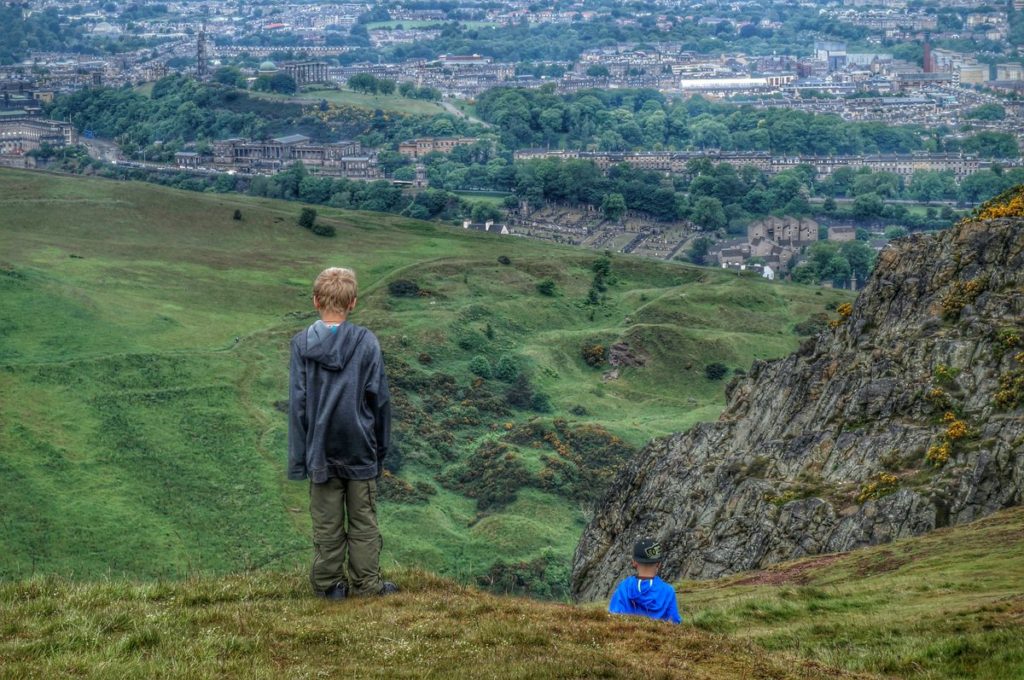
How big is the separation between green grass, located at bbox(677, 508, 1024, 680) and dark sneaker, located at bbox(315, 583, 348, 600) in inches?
187

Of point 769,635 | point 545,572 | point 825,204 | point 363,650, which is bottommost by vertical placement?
point 825,204

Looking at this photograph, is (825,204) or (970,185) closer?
(825,204)

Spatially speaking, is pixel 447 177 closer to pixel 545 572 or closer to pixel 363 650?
pixel 545 572

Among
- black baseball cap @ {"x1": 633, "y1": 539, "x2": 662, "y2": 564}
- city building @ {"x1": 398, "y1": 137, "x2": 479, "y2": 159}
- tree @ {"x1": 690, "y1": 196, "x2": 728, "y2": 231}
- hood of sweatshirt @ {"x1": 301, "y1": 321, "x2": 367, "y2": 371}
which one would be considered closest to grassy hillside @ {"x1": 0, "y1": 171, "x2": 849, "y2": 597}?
hood of sweatshirt @ {"x1": 301, "y1": 321, "x2": 367, "y2": 371}

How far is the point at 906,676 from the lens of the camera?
15.9 metres

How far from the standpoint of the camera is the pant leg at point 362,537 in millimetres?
16250

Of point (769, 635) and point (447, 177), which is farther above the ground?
point (769, 635)

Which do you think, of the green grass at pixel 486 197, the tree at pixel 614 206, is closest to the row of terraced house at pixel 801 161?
the green grass at pixel 486 197

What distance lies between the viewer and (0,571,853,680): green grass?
45.1ft

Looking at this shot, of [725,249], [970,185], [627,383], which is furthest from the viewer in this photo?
[970,185]

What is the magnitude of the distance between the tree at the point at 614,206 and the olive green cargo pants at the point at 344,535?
127 metres

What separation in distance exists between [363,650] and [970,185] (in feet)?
536

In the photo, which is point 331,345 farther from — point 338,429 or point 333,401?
point 338,429

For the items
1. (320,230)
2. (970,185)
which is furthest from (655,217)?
(320,230)
